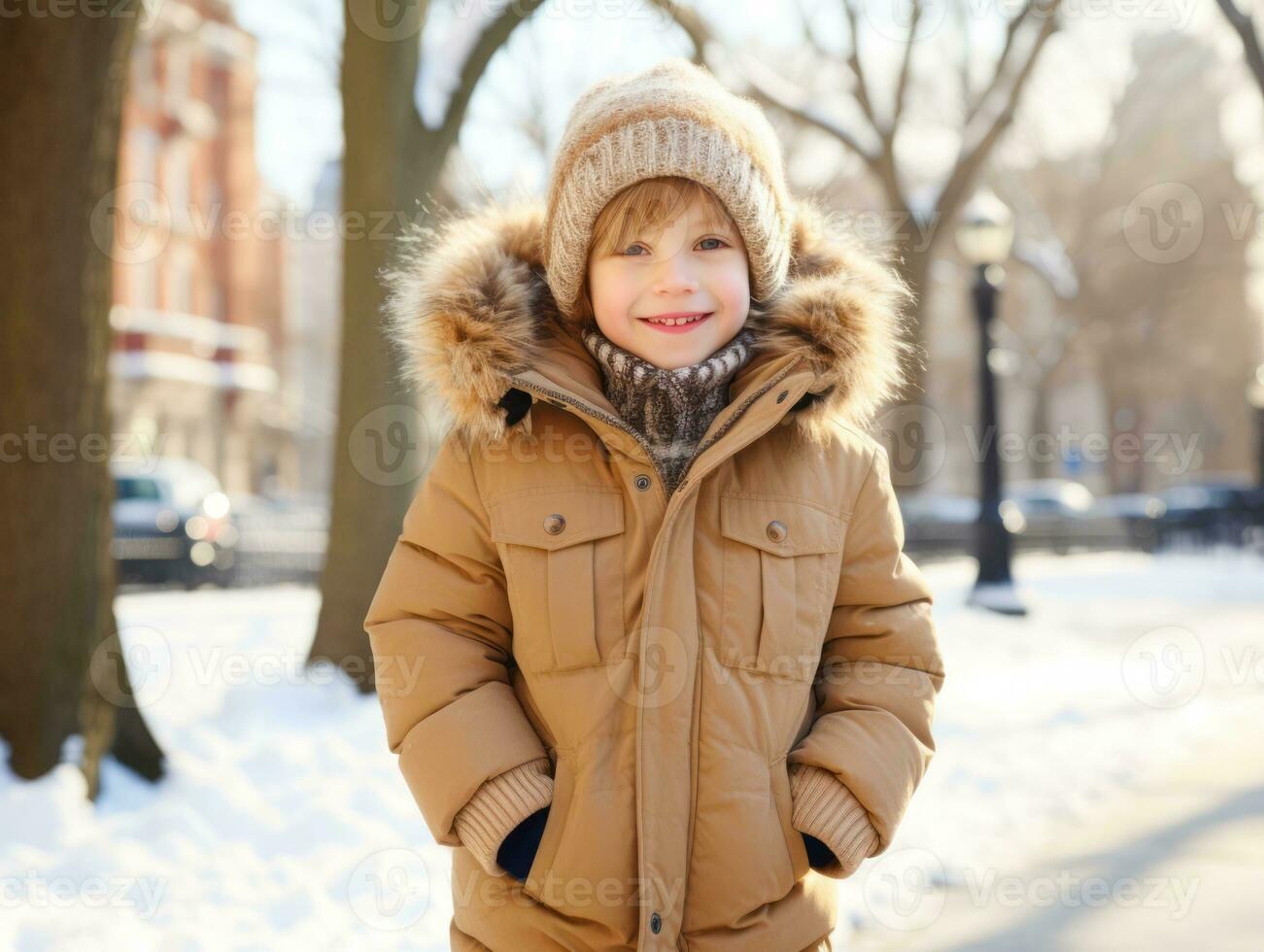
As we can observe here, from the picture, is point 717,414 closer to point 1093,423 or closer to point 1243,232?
point 1243,232

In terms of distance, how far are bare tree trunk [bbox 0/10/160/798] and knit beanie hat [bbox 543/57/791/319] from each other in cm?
296

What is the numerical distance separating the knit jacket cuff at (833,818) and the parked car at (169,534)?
14.9 metres

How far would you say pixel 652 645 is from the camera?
2.13 m

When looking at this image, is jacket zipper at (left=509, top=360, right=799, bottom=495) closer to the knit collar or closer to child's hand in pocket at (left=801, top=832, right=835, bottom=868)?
the knit collar

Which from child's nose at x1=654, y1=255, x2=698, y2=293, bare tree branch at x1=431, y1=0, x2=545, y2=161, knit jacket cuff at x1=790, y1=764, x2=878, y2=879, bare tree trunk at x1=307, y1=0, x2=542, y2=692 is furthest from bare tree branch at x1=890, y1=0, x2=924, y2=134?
knit jacket cuff at x1=790, y1=764, x2=878, y2=879

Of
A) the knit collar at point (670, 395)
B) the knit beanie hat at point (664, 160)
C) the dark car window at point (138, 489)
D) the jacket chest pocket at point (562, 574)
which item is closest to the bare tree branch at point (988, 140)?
the dark car window at point (138, 489)

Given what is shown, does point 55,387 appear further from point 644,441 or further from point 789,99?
point 789,99

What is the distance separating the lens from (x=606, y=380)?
2.46 metres

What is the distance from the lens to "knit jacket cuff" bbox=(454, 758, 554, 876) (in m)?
2.09

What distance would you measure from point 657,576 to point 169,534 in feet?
49.5

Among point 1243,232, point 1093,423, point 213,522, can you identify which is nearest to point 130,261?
point 213,522

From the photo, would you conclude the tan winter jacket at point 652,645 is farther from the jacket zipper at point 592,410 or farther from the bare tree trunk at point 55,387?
the bare tree trunk at point 55,387

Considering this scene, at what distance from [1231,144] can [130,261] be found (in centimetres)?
2744

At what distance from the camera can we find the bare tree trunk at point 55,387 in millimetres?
4613
